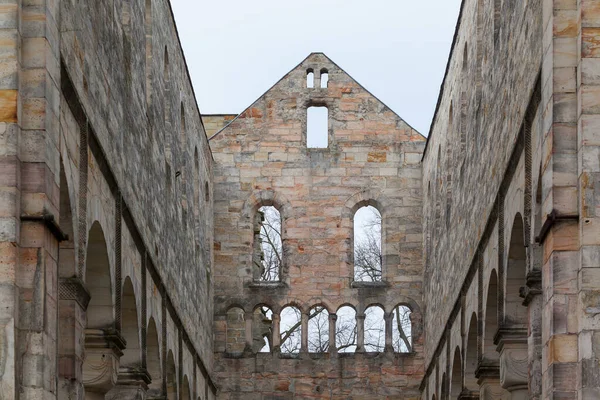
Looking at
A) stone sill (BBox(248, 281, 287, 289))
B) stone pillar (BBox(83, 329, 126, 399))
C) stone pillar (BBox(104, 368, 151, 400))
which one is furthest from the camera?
stone sill (BBox(248, 281, 287, 289))

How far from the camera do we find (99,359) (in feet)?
63.9

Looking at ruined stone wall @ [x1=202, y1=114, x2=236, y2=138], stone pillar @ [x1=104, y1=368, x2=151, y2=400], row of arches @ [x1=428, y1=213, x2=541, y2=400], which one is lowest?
stone pillar @ [x1=104, y1=368, x2=151, y2=400]

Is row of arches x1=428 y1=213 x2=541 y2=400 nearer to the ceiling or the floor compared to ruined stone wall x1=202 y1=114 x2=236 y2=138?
nearer to the floor

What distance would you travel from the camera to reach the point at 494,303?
2294 cm

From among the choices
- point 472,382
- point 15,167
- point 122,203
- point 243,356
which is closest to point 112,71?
point 122,203

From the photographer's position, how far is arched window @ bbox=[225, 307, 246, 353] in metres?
35.0

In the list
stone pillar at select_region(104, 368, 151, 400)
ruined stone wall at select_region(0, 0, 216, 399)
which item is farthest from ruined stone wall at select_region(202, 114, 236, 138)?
stone pillar at select_region(104, 368, 151, 400)

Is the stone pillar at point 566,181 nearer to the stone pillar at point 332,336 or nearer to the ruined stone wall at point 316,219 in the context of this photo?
the ruined stone wall at point 316,219

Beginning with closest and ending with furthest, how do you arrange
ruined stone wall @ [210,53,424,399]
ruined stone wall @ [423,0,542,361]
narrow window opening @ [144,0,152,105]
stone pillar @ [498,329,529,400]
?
ruined stone wall @ [423,0,542,361], stone pillar @ [498,329,529,400], narrow window opening @ [144,0,152,105], ruined stone wall @ [210,53,424,399]

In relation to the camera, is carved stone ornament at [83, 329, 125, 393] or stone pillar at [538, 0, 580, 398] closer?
stone pillar at [538, 0, 580, 398]

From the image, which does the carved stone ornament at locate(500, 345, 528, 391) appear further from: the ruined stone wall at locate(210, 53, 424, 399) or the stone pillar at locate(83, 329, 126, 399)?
the ruined stone wall at locate(210, 53, 424, 399)

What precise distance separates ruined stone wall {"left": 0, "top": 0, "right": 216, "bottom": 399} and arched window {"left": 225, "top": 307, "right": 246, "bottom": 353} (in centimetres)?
214

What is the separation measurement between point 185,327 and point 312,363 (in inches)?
259

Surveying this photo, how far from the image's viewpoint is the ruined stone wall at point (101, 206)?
48.2 ft
